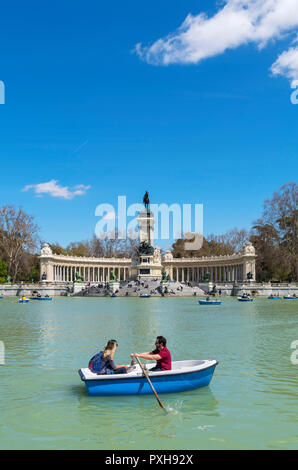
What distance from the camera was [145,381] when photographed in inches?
459

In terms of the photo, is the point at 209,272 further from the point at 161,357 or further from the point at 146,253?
the point at 161,357

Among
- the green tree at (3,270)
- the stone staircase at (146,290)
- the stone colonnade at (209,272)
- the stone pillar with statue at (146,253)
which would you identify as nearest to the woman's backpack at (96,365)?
the stone staircase at (146,290)

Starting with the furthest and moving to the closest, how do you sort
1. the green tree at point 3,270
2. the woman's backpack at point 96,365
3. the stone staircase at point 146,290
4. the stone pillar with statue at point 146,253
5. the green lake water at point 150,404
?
the stone pillar with statue at point 146,253 → the green tree at point 3,270 → the stone staircase at point 146,290 → the woman's backpack at point 96,365 → the green lake water at point 150,404

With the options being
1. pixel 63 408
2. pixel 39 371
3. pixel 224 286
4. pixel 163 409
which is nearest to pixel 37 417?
pixel 63 408

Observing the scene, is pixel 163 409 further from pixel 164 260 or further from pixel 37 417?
pixel 164 260

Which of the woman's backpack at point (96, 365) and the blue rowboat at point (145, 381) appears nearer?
the blue rowboat at point (145, 381)

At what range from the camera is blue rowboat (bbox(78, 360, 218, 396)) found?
11531 mm

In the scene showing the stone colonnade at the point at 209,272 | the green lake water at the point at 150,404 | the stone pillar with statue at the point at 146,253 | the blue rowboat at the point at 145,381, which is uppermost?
the stone pillar with statue at the point at 146,253

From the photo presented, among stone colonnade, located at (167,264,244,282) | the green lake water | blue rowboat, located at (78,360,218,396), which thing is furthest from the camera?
stone colonnade, located at (167,264,244,282)

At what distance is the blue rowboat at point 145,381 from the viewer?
37.8 feet

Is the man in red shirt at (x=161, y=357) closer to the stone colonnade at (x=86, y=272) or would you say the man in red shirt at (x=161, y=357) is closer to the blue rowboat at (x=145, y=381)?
the blue rowboat at (x=145, y=381)

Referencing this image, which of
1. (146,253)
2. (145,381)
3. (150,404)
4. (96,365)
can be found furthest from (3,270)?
(150,404)

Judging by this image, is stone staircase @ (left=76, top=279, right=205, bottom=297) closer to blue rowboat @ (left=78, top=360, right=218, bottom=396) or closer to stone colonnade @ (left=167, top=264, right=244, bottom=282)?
stone colonnade @ (left=167, top=264, right=244, bottom=282)

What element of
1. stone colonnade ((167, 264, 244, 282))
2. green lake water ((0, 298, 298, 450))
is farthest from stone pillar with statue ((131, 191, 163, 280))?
green lake water ((0, 298, 298, 450))
